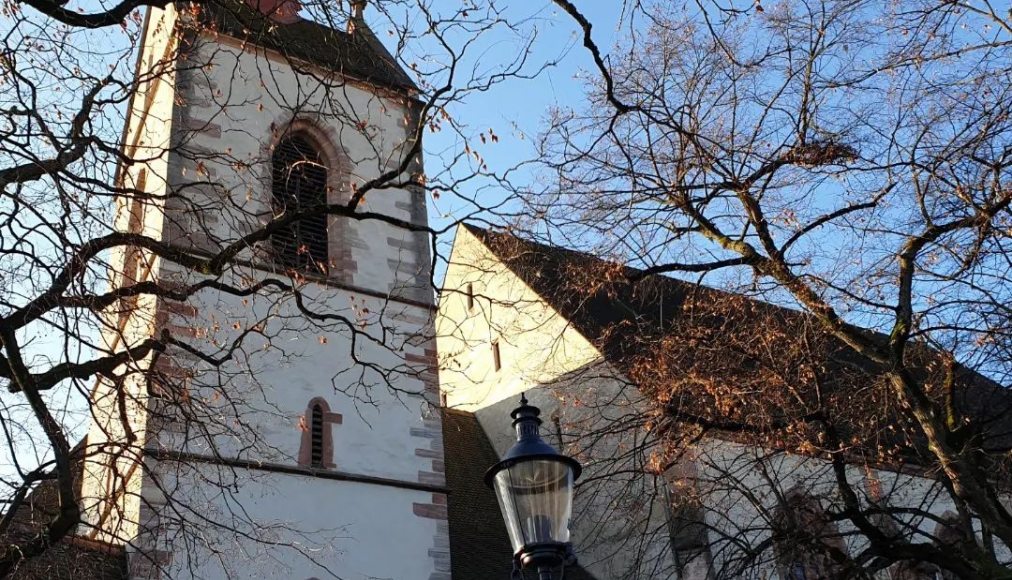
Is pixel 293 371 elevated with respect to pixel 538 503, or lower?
elevated

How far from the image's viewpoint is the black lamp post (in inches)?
221

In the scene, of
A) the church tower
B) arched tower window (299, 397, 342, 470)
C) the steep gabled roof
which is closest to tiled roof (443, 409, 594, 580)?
the church tower

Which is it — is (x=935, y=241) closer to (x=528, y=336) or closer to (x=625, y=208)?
(x=625, y=208)

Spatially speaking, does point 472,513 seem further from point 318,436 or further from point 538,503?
point 538,503

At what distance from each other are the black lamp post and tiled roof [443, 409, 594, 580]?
7.78 m

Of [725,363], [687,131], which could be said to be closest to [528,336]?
[725,363]

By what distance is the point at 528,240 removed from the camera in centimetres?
882

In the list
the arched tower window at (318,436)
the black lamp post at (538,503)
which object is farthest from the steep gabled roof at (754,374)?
the arched tower window at (318,436)

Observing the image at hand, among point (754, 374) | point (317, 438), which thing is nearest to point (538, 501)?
point (754, 374)

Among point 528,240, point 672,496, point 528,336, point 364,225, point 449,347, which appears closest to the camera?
point 528,240

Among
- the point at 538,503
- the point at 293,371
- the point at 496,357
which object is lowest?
the point at 538,503

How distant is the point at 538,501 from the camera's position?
18.7ft

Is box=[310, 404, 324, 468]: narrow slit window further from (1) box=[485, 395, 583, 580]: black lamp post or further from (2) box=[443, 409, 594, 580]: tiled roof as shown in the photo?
(1) box=[485, 395, 583, 580]: black lamp post

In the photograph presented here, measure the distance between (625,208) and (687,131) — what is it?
792 millimetres
